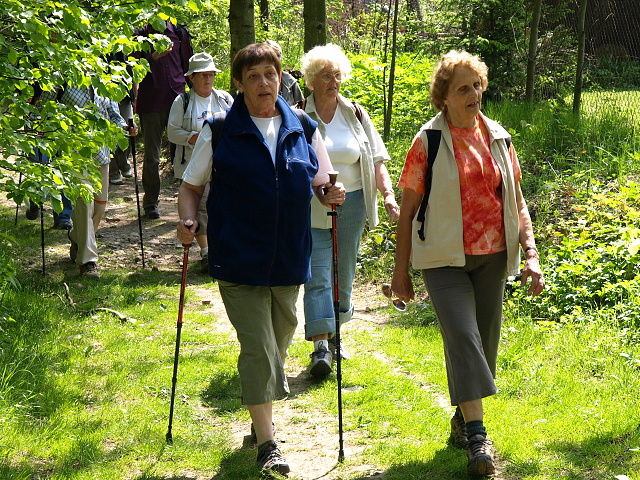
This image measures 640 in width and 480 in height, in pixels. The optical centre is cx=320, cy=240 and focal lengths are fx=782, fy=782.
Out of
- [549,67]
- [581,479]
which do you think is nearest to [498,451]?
[581,479]

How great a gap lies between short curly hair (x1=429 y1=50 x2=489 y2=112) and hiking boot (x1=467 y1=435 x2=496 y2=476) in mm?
1895

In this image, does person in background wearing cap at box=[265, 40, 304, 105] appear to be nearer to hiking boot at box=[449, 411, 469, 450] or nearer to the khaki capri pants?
the khaki capri pants

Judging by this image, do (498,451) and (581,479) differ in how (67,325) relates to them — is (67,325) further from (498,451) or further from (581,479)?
(581,479)

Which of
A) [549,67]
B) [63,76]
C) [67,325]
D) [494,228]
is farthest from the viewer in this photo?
[549,67]

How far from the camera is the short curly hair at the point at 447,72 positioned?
443 cm

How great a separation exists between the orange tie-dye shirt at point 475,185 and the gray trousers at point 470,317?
0.39ft

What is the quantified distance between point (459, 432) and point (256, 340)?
1.34 m

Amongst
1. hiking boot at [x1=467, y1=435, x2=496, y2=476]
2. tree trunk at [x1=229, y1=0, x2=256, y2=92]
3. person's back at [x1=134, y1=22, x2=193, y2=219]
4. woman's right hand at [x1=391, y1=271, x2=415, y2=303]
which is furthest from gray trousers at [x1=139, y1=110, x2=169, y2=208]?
hiking boot at [x1=467, y1=435, x2=496, y2=476]

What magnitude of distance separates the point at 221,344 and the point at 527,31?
31.1 ft

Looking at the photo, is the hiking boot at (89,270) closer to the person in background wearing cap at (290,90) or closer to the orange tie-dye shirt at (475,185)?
the person in background wearing cap at (290,90)

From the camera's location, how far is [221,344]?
7.12 meters

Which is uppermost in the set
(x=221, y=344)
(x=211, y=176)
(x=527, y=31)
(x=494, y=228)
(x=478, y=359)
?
(x=527, y=31)

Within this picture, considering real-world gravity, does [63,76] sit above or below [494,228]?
above

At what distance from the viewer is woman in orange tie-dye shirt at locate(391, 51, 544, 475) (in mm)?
4285
